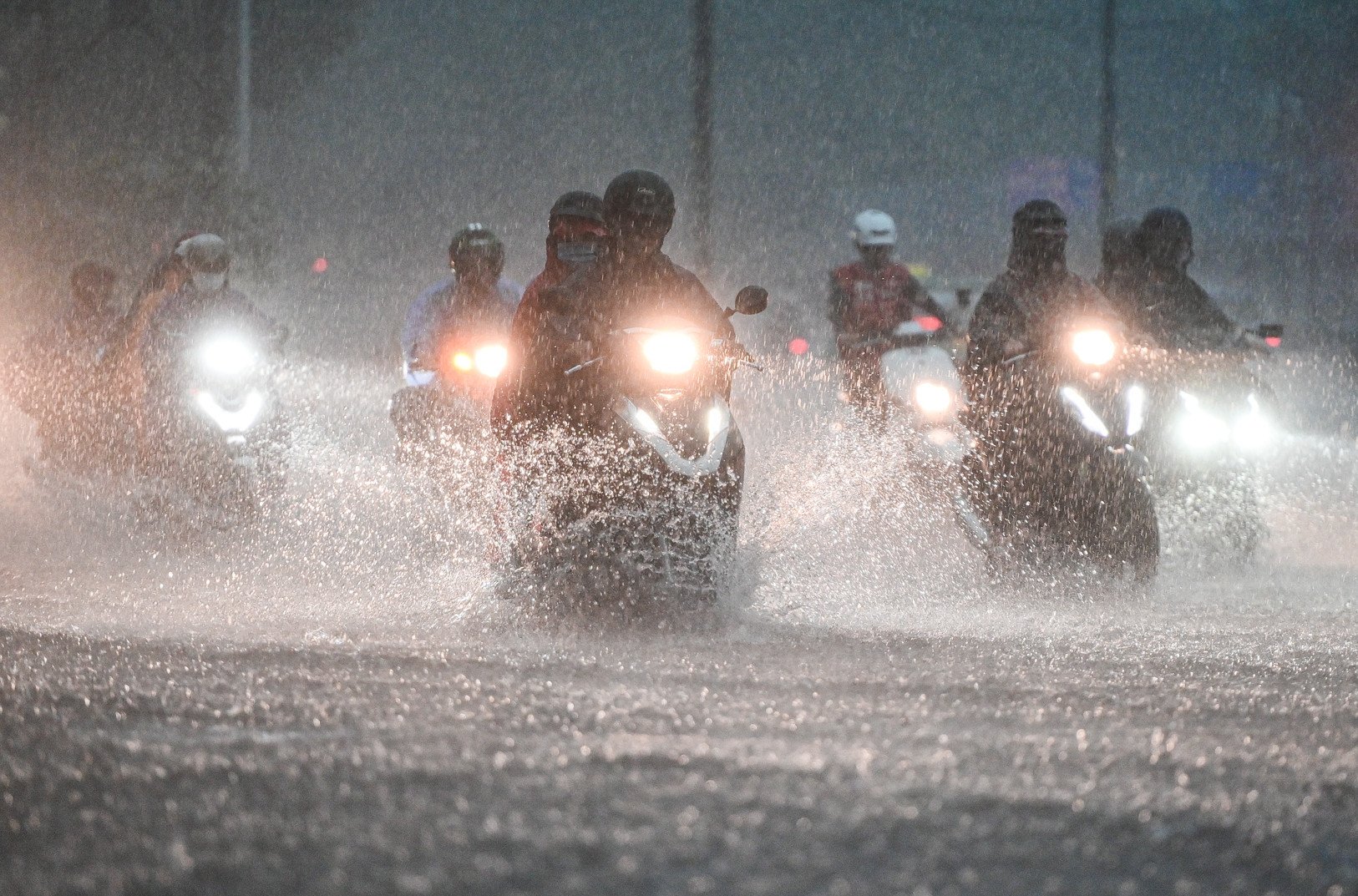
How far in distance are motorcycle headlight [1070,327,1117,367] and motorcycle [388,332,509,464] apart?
305cm

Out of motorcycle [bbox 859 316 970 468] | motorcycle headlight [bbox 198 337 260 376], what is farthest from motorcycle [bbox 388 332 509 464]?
motorcycle [bbox 859 316 970 468]

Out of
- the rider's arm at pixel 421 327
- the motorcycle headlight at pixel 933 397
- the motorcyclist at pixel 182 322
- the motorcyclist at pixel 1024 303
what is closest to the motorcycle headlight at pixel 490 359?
the rider's arm at pixel 421 327

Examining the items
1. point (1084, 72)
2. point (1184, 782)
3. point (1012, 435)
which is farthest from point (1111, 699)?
point (1084, 72)

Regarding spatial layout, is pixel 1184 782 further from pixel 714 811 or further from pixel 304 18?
pixel 304 18

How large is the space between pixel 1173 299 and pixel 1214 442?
0.87 metres

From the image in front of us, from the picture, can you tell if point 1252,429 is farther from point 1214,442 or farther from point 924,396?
point 924,396

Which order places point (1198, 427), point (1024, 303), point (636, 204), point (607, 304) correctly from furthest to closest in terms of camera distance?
point (1198, 427) < point (1024, 303) < point (636, 204) < point (607, 304)

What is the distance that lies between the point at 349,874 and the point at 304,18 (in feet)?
88.6

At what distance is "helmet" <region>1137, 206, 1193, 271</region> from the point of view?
1007 centimetres

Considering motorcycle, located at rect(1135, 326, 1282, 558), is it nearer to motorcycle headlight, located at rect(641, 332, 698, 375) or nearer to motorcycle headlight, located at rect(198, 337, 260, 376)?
motorcycle headlight, located at rect(641, 332, 698, 375)

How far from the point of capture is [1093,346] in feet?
27.5

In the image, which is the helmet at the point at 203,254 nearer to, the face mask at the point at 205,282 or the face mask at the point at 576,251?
the face mask at the point at 205,282

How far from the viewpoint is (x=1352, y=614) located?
300 inches

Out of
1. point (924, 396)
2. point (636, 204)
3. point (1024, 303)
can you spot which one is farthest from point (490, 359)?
point (636, 204)
